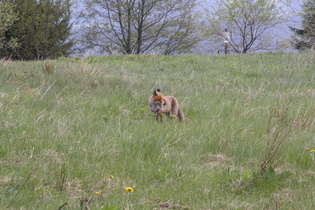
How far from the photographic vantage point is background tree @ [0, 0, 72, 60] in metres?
29.5

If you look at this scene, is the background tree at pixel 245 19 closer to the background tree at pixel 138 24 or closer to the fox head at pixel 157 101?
the background tree at pixel 138 24

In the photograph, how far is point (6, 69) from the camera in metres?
7.92

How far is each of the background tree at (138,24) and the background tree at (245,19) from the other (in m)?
2.97

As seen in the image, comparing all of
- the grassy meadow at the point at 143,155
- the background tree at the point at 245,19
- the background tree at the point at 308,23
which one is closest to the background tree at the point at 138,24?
the background tree at the point at 245,19

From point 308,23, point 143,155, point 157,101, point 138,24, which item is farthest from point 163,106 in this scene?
point 138,24

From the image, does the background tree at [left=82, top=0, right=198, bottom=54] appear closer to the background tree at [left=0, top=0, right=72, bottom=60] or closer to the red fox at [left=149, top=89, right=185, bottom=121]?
the background tree at [left=0, top=0, right=72, bottom=60]

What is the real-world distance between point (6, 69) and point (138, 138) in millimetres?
4963

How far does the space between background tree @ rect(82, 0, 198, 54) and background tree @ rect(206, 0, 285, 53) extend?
2.97 metres

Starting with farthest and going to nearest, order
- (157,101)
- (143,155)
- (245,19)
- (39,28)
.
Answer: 1. (245,19)
2. (39,28)
3. (157,101)
4. (143,155)

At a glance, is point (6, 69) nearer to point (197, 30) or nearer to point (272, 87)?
point (272, 87)

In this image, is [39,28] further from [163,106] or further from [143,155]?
[143,155]

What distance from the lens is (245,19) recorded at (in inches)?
1400

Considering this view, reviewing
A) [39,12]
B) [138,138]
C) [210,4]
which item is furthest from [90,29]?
[138,138]

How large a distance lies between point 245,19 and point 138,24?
10.9 metres
